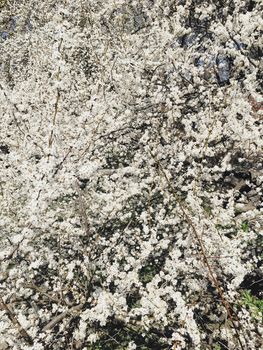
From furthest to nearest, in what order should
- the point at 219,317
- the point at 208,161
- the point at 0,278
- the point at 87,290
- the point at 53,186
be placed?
the point at 208,161 < the point at 219,317 < the point at 87,290 < the point at 0,278 < the point at 53,186

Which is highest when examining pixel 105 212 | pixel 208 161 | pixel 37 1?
pixel 37 1

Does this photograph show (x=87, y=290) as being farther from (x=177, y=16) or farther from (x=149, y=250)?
(x=177, y=16)

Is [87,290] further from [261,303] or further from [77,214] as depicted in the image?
[261,303]

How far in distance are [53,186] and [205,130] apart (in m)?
2.71

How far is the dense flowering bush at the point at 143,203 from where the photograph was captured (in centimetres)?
370

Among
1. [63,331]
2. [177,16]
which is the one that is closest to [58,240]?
[63,331]

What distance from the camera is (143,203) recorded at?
18.6ft

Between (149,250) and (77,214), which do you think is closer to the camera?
→ (149,250)

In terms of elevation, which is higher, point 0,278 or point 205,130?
point 205,130

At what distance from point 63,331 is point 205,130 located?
121 inches

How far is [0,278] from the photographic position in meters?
3.59


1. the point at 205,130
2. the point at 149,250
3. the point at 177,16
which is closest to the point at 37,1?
the point at 177,16

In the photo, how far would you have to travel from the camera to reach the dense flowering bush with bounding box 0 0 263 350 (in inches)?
146

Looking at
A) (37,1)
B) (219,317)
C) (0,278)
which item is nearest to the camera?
(0,278)
